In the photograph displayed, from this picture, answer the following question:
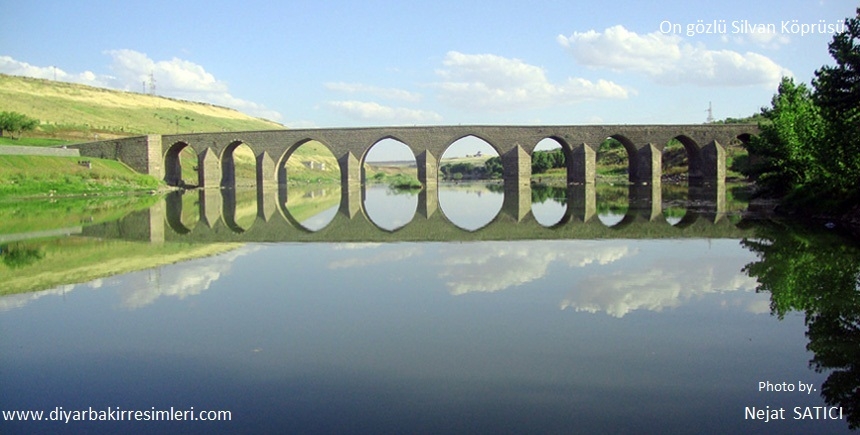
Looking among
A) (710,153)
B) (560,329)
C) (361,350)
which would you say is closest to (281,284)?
(361,350)

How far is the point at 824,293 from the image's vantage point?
8.55m

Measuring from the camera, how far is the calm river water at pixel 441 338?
4836 millimetres

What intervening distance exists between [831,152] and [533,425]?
18.3 metres

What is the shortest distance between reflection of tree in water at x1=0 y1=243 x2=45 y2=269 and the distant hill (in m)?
56.2

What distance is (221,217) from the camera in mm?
23281

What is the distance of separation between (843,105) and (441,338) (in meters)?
15.7

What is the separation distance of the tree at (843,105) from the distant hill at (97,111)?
64350mm

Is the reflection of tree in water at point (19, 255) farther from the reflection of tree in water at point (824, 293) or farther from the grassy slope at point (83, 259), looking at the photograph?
the reflection of tree in water at point (824, 293)

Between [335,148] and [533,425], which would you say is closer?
[533,425]

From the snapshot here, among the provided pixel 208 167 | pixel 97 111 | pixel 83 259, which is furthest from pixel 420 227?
pixel 97 111

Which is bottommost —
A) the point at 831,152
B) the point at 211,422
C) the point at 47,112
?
the point at 211,422

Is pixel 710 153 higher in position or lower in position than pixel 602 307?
higher

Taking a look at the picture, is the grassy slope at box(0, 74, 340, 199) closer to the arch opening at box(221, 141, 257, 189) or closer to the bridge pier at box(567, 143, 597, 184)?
the arch opening at box(221, 141, 257, 189)

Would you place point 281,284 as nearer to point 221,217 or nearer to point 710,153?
point 221,217
